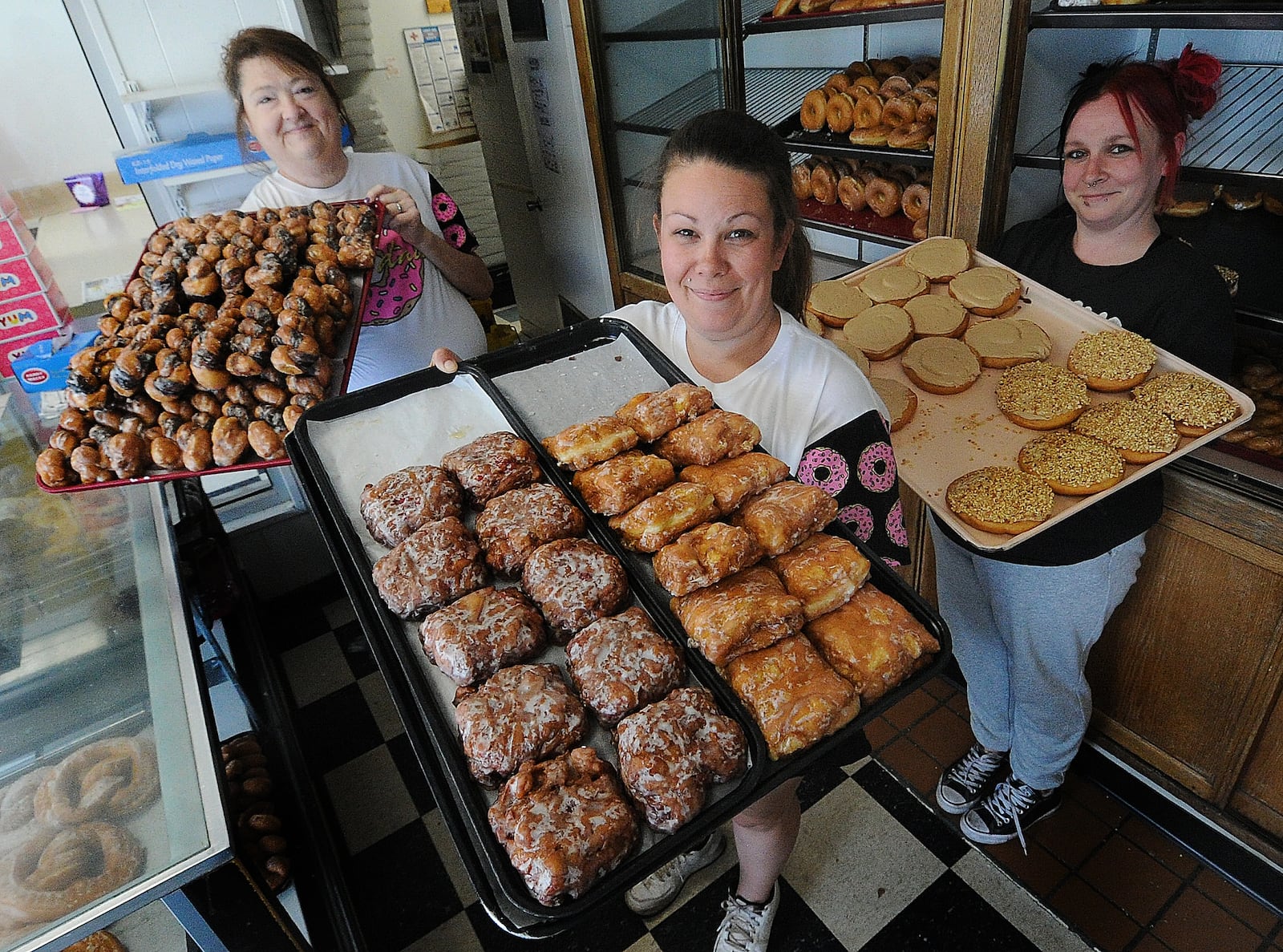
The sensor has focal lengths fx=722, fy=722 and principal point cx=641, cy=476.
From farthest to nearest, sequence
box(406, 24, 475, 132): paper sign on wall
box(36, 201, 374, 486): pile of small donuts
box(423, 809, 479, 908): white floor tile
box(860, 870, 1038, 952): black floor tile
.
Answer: box(406, 24, 475, 132): paper sign on wall → box(423, 809, 479, 908): white floor tile → box(860, 870, 1038, 952): black floor tile → box(36, 201, 374, 486): pile of small donuts

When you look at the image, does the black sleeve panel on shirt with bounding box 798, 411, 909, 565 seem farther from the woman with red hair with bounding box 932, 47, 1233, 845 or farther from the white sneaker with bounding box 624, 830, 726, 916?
the white sneaker with bounding box 624, 830, 726, 916

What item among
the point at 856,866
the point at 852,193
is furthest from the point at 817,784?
the point at 852,193

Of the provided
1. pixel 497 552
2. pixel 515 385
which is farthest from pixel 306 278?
pixel 497 552

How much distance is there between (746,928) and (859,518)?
1.12 m

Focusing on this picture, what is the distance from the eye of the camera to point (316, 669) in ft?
9.09

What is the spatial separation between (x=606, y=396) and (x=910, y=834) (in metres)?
1.57

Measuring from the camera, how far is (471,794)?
81 cm

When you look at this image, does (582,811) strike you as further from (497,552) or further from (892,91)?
(892,91)

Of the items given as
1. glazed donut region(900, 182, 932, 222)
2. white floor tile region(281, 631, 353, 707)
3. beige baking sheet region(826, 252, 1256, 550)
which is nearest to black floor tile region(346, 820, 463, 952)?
white floor tile region(281, 631, 353, 707)

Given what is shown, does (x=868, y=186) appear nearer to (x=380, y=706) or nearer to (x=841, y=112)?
(x=841, y=112)

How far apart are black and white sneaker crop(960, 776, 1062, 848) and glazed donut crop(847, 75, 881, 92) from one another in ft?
7.01

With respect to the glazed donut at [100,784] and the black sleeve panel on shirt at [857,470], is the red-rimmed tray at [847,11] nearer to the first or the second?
the black sleeve panel on shirt at [857,470]

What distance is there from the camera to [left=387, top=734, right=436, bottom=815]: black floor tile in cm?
226

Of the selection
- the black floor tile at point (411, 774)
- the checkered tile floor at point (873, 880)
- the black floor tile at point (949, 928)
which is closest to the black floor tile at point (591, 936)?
the checkered tile floor at point (873, 880)
